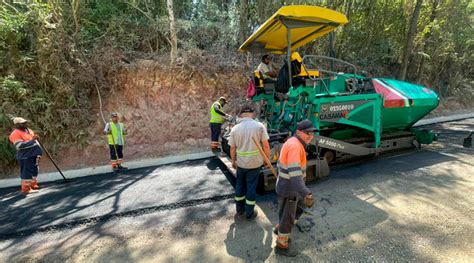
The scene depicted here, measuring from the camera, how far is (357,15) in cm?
1175

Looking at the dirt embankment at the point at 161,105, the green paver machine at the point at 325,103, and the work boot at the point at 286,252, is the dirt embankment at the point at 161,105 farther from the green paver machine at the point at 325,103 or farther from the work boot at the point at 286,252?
the work boot at the point at 286,252

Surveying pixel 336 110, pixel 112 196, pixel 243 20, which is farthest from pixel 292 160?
pixel 243 20

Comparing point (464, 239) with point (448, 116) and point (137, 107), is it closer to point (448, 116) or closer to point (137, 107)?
point (137, 107)

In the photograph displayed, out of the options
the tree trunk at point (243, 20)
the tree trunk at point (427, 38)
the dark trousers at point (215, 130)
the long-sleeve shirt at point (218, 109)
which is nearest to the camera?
the long-sleeve shirt at point (218, 109)

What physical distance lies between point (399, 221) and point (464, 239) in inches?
23.4

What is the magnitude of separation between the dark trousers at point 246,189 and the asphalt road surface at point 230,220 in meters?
0.18

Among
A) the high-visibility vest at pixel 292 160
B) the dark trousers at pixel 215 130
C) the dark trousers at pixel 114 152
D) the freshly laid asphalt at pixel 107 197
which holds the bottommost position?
the freshly laid asphalt at pixel 107 197

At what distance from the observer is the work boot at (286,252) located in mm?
2531

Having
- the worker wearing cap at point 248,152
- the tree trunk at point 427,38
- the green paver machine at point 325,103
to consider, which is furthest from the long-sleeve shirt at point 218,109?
the tree trunk at point 427,38

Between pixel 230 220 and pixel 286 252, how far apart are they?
3.14ft

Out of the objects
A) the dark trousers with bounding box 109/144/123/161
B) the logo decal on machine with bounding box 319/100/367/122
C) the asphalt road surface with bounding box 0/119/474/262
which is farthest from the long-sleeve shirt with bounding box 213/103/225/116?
the logo decal on machine with bounding box 319/100/367/122

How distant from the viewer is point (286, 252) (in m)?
2.55

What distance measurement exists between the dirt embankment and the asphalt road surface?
2.11 metres

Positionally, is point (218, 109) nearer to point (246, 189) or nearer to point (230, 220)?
point (246, 189)
